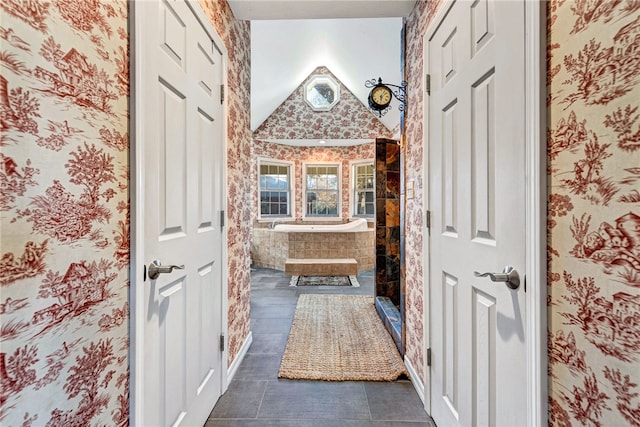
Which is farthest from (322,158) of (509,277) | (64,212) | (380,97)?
(64,212)

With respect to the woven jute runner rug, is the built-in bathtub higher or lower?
higher

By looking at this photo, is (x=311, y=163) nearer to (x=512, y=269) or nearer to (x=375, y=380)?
(x=375, y=380)

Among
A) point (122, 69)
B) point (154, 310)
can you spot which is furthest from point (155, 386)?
point (122, 69)

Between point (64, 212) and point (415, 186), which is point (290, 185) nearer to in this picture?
point (415, 186)

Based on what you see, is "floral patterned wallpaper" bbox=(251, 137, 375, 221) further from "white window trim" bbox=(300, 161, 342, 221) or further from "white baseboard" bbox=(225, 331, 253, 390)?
"white baseboard" bbox=(225, 331, 253, 390)

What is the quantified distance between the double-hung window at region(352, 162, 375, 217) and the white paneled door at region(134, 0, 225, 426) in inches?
197

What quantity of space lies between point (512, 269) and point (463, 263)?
320 millimetres

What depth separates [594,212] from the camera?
2.08 ft

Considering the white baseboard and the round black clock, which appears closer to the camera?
the white baseboard

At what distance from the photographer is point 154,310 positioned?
1017mm

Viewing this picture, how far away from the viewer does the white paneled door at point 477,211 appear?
2.81 feet

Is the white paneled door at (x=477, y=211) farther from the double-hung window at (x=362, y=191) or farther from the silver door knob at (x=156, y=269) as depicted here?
the double-hung window at (x=362, y=191)

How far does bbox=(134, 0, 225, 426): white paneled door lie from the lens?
0.95 meters

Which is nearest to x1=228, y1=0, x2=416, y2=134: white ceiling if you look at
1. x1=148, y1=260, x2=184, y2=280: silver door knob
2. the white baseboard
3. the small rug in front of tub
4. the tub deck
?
x1=148, y1=260, x2=184, y2=280: silver door knob
